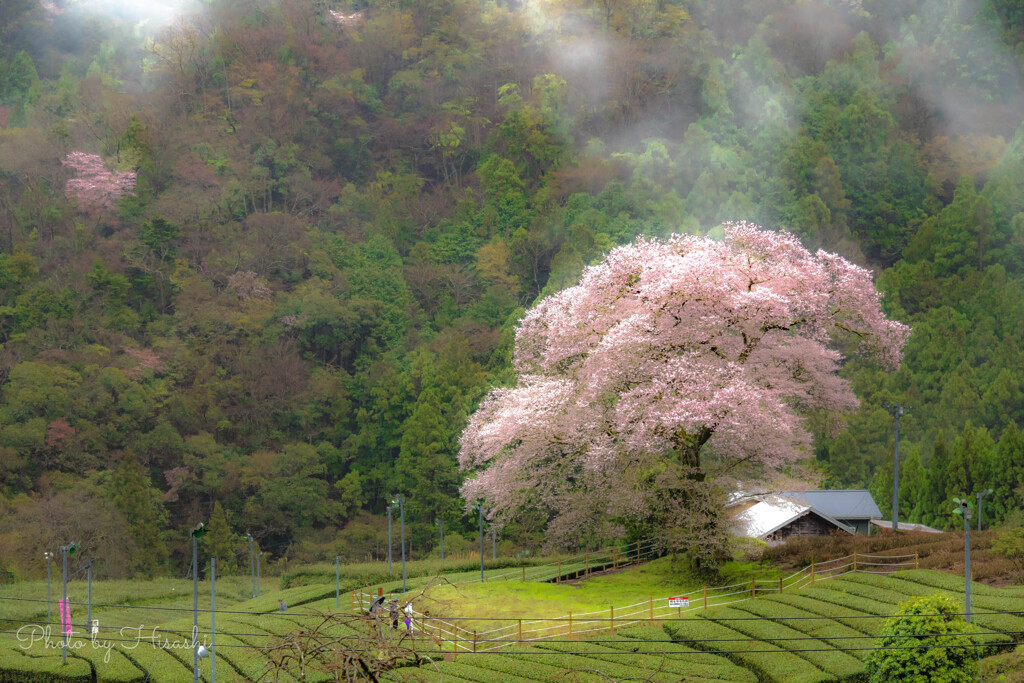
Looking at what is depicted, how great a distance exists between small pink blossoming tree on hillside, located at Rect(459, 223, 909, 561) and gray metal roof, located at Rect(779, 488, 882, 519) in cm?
938

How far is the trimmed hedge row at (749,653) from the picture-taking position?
23172 mm

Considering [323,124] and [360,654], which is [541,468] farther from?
[323,124]

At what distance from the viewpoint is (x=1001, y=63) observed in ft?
220

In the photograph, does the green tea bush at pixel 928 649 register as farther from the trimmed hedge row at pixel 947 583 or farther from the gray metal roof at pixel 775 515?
the gray metal roof at pixel 775 515

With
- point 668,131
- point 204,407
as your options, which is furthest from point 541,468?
point 668,131

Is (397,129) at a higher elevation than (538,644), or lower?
higher

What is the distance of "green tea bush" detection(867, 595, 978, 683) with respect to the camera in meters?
21.5

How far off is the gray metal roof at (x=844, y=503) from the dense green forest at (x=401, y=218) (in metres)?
5.92

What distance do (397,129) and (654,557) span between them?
42.1 m

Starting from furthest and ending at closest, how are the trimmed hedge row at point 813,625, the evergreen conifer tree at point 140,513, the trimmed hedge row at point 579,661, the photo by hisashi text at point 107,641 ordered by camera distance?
the evergreen conifer tree at point 140,513, the photo by hisashi text at point 107,641, the trimmed hedge row at point 813,625, the trimmed hedge row at point 579,661

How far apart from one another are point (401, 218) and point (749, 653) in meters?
45.7

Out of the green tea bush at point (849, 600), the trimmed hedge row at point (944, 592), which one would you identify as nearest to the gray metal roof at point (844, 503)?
the trimmed hedge row at point (944, 592)

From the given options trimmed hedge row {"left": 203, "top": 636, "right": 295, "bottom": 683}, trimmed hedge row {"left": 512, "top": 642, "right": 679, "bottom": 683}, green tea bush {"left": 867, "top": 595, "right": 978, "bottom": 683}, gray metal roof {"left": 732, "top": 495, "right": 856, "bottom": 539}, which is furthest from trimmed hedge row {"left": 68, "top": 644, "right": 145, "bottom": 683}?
gray metal roof {"left": 732, "top": 495, "right": 856, "bottom": 539}

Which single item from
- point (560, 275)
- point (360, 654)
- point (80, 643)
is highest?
point (560, 275)
